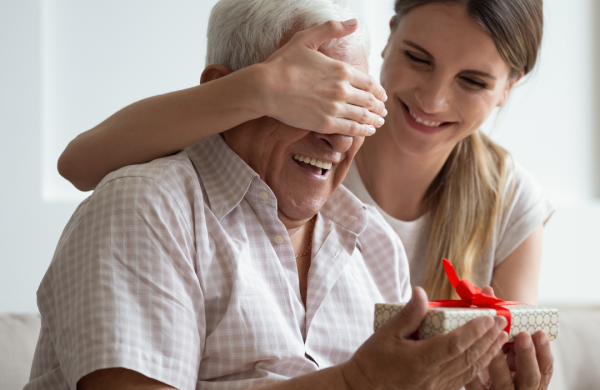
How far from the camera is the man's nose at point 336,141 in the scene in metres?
1.16

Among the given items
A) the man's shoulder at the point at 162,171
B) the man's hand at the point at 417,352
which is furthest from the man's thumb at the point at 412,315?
the man's shoulder at the point at 162,171

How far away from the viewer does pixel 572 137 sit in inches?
136

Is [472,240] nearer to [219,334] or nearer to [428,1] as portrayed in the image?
[428,1]

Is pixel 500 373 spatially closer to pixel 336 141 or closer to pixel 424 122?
pixel 336 141

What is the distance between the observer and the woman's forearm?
1043 millimetres

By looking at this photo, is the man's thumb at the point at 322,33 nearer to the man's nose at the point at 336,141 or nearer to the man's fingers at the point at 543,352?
the man's nose at the point at 336,141

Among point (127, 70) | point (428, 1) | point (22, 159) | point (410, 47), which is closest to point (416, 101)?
point (410, 47)

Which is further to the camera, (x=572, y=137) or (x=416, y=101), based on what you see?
(x=572, y=137)

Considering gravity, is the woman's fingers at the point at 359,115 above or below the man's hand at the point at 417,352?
above

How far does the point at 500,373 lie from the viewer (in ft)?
3.16

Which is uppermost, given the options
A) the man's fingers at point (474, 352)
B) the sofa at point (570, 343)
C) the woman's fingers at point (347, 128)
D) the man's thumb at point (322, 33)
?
the man's thumb at point (322, 33)

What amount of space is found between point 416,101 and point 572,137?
6.87 ft

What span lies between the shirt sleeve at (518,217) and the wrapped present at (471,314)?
946 millimetres

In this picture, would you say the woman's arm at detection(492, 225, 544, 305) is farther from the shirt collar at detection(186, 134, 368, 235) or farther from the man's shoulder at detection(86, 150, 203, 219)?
the man's shoulder at detection(86, 150, 203, 219)
